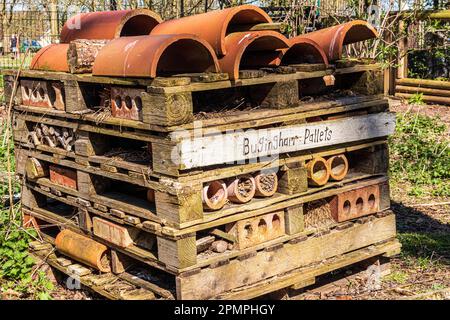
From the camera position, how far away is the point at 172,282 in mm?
4309

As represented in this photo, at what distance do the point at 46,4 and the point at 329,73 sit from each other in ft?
32.5

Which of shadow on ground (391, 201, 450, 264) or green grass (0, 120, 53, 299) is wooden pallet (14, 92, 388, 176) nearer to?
green grass (0, 120, 53, 299)

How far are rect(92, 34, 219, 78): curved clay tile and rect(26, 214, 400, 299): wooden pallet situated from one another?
1245 mm

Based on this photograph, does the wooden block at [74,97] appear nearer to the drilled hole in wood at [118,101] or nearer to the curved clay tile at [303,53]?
the drilled hole in wood at [118,101]

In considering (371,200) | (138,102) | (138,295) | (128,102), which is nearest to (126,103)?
(128,102)

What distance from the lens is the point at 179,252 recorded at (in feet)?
12.5

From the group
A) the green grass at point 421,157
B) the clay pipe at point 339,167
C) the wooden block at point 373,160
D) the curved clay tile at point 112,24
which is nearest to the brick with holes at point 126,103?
the curved clay tile at point 112,24

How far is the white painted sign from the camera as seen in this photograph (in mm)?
3809

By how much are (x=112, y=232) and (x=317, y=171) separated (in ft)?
4.99

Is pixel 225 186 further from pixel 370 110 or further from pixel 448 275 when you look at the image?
pixel 448 275

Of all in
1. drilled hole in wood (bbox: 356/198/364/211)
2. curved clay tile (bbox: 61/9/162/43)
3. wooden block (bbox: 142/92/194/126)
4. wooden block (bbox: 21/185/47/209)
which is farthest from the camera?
wooden block (bbox: 21/185/47/209)

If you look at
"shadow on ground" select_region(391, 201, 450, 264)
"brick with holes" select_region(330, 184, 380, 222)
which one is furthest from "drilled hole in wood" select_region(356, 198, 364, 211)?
"shadow on ground" select_region(391, 201, 450, 264)

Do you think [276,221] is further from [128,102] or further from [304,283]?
[128,102]

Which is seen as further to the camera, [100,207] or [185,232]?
[100,207]
